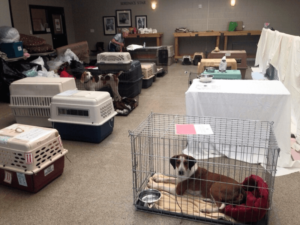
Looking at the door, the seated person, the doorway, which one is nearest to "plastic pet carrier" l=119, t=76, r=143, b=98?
the seated person

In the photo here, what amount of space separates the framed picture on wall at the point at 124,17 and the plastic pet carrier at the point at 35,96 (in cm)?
698

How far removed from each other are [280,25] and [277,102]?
7.44 meters

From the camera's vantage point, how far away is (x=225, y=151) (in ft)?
8.54

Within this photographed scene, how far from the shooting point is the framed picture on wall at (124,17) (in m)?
9.62

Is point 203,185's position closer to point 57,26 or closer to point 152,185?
point 152,185

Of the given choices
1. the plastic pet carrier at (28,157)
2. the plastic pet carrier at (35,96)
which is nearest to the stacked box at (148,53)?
the plastic pet carrier at (35,96)

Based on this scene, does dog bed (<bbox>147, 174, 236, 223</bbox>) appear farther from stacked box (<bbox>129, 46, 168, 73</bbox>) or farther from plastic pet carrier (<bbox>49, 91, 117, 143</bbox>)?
stacked box (<bbox>129, 46, 168, 73</bbox>)

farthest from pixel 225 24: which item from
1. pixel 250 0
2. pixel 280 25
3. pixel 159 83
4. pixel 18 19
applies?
pixel 18 19

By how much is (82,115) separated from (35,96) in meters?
0.77

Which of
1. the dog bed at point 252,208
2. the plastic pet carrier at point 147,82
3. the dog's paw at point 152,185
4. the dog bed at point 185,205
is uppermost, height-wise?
the plastic pet carrier at point 147,82

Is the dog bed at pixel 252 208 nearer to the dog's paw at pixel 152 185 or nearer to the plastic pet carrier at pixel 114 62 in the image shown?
the dog's paw at pixel 152 185

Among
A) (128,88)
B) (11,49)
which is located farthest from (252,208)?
Answer: (11,49)

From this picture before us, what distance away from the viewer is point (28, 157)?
1.99m

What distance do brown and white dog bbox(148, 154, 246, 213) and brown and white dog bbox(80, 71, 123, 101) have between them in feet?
→ 7.28
